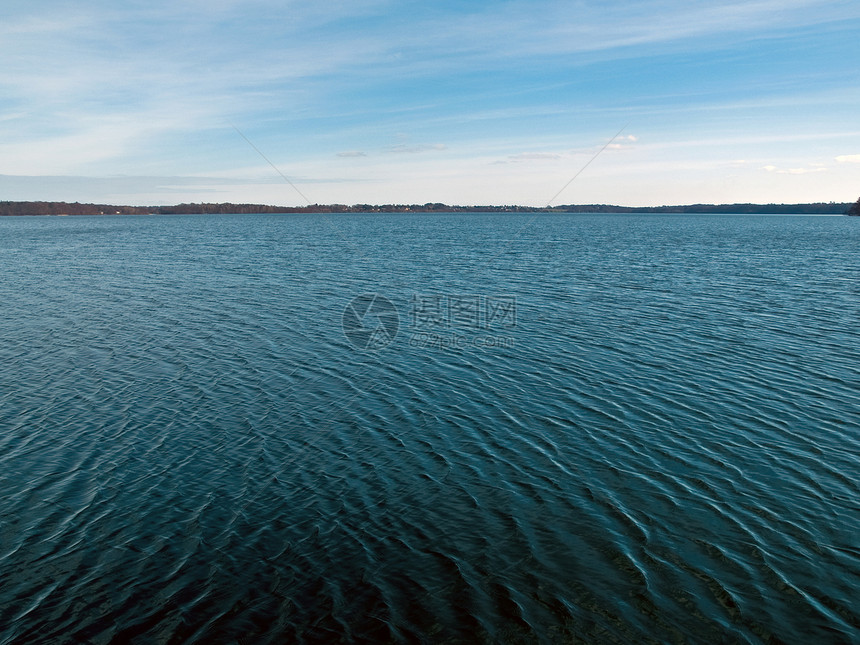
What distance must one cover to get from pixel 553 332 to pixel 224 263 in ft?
175

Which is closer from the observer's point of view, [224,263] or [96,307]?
[96,307]

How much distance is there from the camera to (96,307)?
4228cm

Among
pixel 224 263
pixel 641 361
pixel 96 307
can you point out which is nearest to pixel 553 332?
pixel 641 361

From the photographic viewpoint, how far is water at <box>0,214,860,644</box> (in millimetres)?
11969

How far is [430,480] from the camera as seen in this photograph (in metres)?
17.2

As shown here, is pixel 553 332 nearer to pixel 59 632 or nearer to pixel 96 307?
pixel 59 632

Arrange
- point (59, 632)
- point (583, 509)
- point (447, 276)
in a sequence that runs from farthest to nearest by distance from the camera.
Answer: point (447, 276), point (583, 509), point (59, 632)

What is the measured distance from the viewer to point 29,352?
29.8 metres

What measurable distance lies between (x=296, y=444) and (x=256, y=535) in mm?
5325

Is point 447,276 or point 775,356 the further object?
point 447,276

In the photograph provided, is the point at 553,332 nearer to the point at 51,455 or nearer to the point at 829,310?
the point at 829,310

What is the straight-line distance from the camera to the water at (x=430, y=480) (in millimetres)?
11969

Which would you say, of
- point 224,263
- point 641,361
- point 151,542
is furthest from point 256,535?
point 224,263

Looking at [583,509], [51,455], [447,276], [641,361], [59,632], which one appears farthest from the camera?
[447,276]
